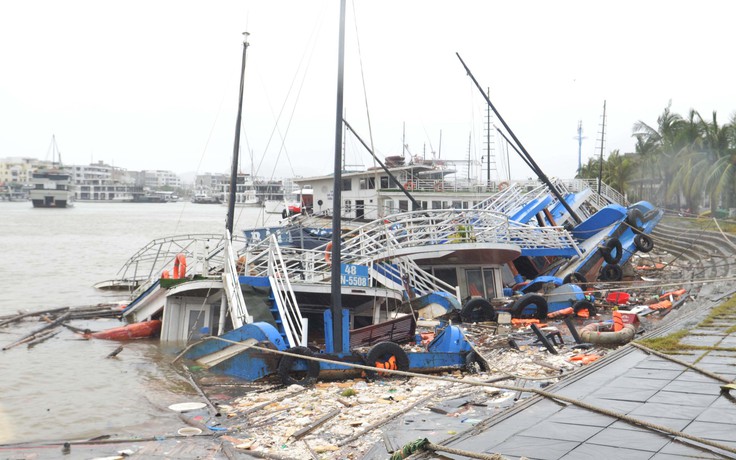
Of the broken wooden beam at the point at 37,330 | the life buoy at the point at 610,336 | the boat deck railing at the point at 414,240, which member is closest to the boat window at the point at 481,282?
the boat deck railing at the point at 414,240

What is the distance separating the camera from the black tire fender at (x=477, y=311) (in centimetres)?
2003

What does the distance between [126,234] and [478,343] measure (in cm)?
6904

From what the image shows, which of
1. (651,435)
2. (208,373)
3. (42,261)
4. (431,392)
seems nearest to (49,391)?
(208,373)

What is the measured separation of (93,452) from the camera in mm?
10367

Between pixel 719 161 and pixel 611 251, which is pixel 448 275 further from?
pixel 719 161

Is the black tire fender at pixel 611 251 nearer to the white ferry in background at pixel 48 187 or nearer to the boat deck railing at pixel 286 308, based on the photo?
the boat deck railing at pixel 286 308

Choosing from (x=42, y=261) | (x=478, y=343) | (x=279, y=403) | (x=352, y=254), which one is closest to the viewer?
(x=279, y=403)

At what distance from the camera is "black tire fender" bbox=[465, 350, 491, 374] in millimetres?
13883

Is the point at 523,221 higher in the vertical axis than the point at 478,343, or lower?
higher

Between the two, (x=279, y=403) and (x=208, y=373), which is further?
(x=208, y=373)

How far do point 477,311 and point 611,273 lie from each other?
9.00m

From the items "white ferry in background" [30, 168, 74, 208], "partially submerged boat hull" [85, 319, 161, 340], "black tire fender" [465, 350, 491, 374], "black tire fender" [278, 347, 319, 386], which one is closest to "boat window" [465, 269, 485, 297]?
Result: "black tire fender" [465, 350, 491, 374]

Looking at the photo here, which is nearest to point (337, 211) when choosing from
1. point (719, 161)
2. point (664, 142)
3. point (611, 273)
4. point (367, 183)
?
point (611, 273)

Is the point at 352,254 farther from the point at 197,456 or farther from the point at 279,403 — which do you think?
the point at 197,456
